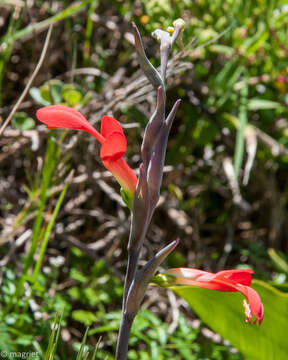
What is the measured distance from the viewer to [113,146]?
63 cm

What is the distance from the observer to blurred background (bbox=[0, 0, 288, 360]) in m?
1.47

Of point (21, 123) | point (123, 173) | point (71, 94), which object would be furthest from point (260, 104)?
point (123, 173)

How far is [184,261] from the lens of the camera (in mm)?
1807

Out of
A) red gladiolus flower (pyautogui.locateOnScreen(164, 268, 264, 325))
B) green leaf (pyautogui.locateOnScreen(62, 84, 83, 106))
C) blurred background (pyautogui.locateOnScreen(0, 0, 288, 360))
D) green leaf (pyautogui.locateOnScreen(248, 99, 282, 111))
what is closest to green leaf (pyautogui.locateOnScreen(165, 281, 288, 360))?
blurred background (pyautogui.locateOnScreen(0, 0, 288, 360))

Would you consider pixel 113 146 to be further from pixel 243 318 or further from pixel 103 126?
pixel 243 318

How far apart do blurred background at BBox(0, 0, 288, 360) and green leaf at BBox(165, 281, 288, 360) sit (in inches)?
7.4

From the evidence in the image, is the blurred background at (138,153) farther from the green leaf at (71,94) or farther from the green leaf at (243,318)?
the green leaf at (243,318)

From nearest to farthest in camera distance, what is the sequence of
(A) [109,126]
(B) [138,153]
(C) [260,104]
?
1. (A) [109,126]
2. (C) [260,104]
3. (B) [138,153]

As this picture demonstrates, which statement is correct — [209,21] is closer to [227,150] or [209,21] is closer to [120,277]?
[227,150]

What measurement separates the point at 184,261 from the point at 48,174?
31.2 inches

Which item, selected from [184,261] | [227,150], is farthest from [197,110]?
[184,261]

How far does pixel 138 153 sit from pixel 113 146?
4.18 ft

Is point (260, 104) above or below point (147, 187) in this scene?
below

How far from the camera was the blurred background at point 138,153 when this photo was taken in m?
1.47
